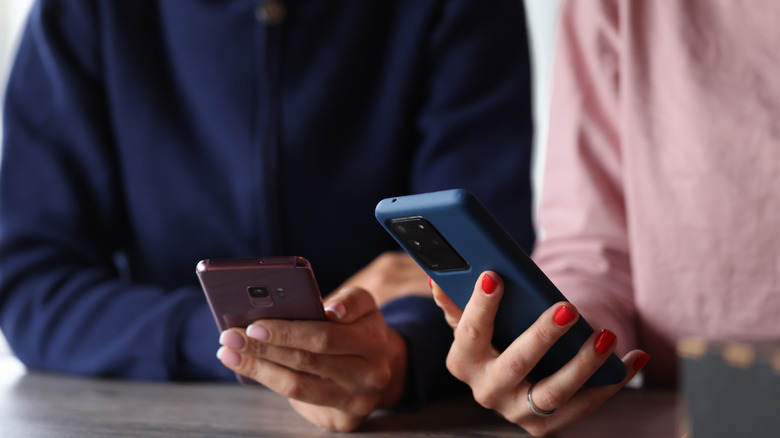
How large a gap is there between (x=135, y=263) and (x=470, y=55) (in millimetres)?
662

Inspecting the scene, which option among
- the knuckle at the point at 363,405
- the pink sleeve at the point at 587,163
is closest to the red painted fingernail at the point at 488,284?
the knuckle at the point at 363,405

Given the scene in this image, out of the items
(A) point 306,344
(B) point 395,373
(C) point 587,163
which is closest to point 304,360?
(A) point 306,344

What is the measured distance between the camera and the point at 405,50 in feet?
3.78

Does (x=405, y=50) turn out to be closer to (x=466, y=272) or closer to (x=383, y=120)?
(x=383, y=120)

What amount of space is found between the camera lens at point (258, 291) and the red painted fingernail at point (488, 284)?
204 millimetres

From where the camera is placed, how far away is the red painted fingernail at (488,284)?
554mm

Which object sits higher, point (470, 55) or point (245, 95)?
point (245, 95)

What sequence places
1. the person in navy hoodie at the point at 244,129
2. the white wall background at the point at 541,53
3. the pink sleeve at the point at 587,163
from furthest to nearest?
the white wall background at the point at 541,53
the person in navy hoodie at the point at 244,129
the pink sleeve at the point at 587,163

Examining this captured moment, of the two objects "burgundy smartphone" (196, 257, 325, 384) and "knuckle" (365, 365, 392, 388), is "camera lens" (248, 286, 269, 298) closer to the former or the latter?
"burgundy smartphone" (196, 257, 325, 384)

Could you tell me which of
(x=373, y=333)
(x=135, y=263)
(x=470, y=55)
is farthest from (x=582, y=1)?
(x=135, y=263)

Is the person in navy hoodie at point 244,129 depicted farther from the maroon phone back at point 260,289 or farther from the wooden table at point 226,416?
the maroon phone back at point 260,289

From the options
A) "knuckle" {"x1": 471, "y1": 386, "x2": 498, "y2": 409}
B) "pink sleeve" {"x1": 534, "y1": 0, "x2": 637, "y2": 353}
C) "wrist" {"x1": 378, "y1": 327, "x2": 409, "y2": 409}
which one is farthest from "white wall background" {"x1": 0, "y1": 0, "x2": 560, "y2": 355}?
"knuckle" {"x1": 471, "y1": 386, "x2": 498, "y2": 409}

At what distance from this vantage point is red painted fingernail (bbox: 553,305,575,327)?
1.81ft

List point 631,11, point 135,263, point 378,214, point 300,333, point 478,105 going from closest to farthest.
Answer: point 378,214
point 300,333
point 631,11
point 478,105
point 135,263
